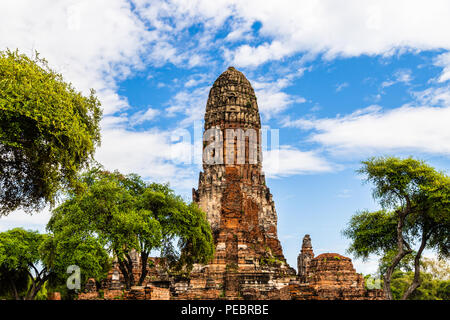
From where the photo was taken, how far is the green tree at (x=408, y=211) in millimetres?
31250

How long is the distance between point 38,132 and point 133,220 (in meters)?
10.8

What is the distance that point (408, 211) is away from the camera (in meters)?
32.2

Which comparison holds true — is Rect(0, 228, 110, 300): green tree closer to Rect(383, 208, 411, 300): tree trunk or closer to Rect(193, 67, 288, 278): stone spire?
Rect(193, 67, 288, 278): stone spire

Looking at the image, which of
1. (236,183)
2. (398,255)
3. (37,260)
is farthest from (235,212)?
(37,260)

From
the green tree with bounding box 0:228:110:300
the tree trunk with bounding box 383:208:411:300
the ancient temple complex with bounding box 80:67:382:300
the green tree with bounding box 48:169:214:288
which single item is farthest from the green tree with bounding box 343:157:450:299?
the green tree with bounding box 0:228:110:300

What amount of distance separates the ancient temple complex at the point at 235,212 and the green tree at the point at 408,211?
6.10 metres

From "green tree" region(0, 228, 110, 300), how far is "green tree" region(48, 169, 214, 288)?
1135 millimetres

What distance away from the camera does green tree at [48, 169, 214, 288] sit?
25969mm

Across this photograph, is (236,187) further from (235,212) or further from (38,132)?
(38,132)

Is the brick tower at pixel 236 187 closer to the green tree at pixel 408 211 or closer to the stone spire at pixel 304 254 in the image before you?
the stone spire at pixel 304 254

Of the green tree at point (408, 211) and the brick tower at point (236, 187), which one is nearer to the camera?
the green tree at point (408, 211)

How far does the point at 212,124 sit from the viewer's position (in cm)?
4809

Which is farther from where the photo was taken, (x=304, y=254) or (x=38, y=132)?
(x=304, y=254)

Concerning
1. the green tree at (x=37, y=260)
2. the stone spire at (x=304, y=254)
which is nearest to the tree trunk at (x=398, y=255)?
the stone spire at (x=304, y=254)
